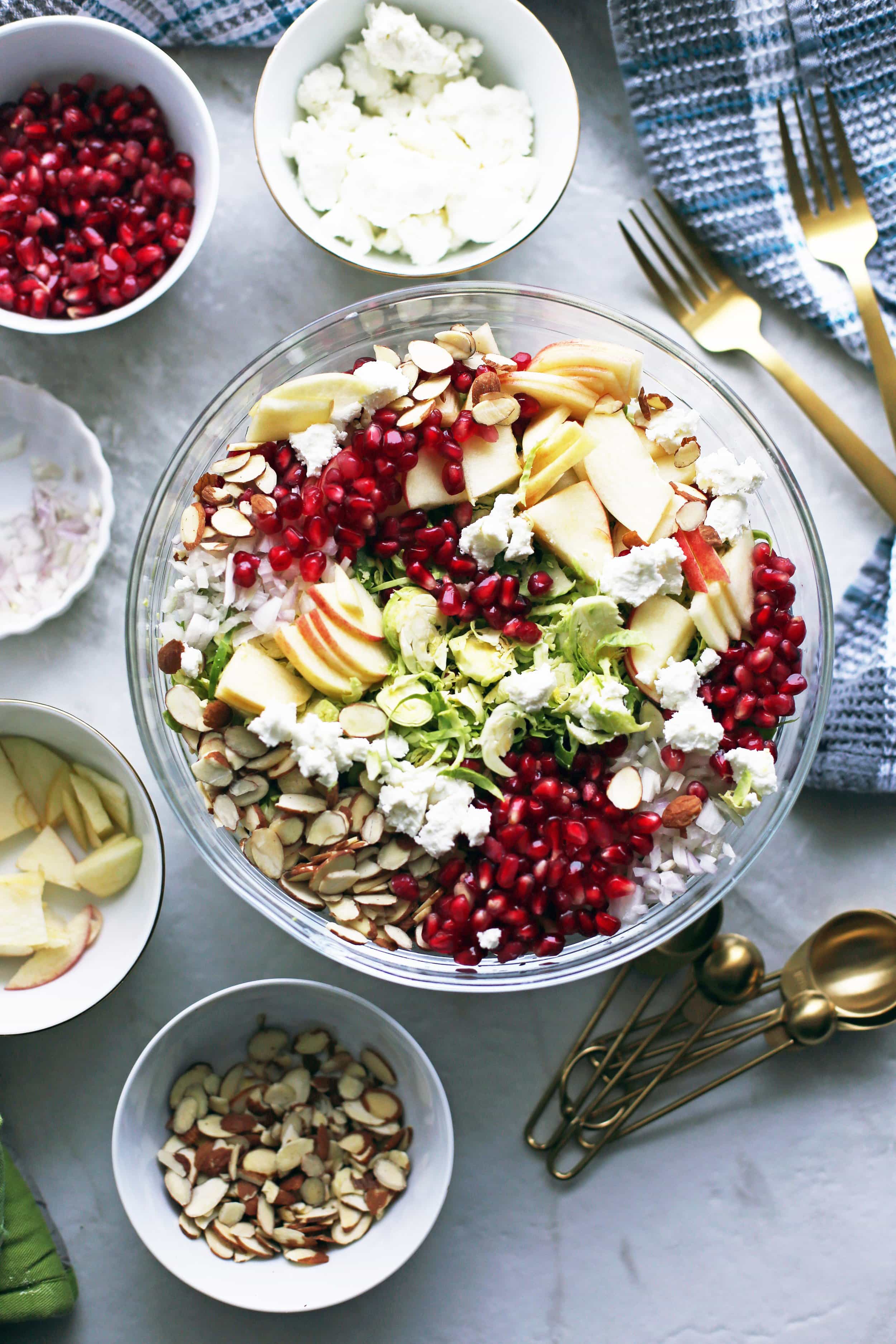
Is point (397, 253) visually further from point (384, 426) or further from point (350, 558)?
point (350, 558)

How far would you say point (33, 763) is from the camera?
5.43ft

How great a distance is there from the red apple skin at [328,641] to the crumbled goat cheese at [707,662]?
19.3 inches

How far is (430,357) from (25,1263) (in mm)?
1571

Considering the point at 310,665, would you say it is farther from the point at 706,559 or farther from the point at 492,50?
the point at 492,50

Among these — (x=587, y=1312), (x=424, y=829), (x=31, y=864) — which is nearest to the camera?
(x=424, y=829)

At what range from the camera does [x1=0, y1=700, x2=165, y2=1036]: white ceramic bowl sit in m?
1.59

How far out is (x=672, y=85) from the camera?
1729mm

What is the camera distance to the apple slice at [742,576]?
1461 millimetres

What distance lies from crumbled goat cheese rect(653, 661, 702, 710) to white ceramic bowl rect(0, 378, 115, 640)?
93 cm

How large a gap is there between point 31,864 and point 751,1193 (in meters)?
1.38

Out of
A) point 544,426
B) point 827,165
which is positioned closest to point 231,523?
point 544,426

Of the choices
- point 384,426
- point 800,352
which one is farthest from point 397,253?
point 800,352

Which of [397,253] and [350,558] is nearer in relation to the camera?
[350,558]

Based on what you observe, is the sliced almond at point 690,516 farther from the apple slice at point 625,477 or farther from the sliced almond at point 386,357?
the sliced almond at point 386,357
